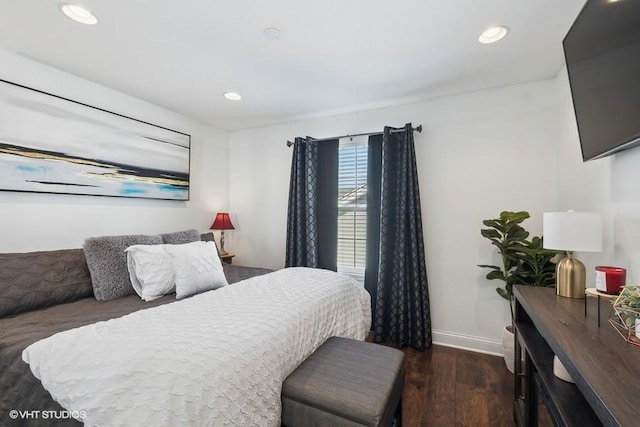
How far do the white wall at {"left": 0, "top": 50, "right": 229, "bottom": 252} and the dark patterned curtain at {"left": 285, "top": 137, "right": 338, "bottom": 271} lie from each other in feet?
3.69

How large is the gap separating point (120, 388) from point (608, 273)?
1891mm

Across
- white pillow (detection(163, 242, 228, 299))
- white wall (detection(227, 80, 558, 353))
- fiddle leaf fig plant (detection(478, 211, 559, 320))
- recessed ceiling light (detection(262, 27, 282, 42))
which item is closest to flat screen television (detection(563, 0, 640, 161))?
fiddle leaf fig plant (detection(478, 211, 559, 320))

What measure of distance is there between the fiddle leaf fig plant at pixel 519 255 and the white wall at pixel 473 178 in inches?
12.2

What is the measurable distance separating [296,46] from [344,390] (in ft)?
6.70

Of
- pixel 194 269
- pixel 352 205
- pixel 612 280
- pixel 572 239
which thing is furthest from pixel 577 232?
pixel 194 269

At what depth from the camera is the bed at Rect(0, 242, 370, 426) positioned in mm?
940

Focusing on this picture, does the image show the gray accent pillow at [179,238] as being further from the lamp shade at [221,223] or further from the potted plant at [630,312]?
the potted plant at [630,312]

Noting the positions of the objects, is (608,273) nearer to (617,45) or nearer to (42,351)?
(617,45)

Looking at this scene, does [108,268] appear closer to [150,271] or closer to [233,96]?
[150,271]

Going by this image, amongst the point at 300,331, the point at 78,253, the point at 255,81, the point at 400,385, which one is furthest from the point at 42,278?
the point at 400,385

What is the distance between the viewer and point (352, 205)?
130 inches

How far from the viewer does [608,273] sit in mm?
1265

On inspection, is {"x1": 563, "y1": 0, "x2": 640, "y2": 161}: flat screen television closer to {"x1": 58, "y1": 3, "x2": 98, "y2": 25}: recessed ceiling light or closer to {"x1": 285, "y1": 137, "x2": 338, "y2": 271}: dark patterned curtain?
{"x1": 285, "y1": 137, "x2": 338, "y2": 271}: dark patterned curtain

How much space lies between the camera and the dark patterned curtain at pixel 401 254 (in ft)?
9.21
